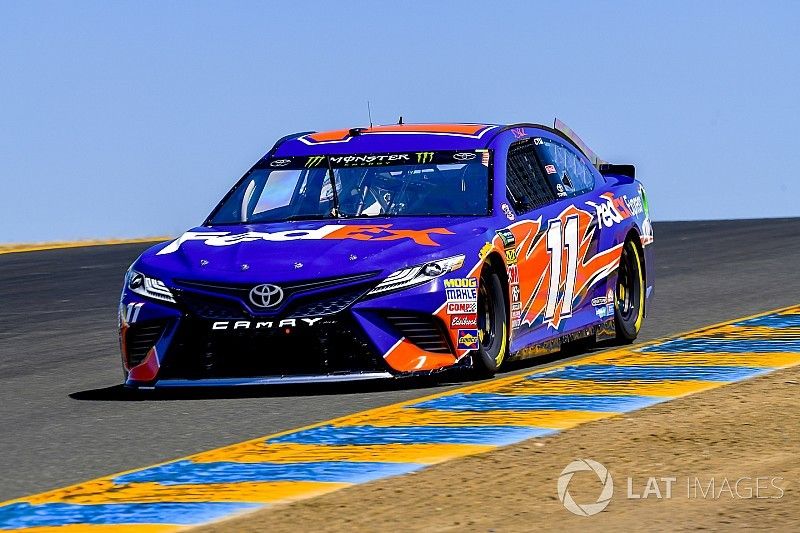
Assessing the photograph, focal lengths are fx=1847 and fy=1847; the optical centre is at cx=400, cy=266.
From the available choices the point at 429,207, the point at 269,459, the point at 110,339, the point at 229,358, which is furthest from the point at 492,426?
the point at 110,339

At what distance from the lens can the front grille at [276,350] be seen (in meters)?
9.23

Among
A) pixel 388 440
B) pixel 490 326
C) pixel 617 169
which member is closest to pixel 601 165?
pixel 617 169

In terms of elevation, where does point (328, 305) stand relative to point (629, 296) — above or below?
above

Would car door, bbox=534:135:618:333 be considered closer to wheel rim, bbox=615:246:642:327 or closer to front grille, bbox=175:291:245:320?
wheel rim, bbox=615:246:642:327

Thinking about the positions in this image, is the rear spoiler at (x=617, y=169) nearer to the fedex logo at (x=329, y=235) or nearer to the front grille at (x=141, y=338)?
the fedex logo at (x=329, y=235)

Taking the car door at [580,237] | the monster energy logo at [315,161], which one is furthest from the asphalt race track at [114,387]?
the monster energy logo at [315,161]

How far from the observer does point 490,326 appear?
32.5 feet

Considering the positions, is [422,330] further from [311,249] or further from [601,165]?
[601,165]

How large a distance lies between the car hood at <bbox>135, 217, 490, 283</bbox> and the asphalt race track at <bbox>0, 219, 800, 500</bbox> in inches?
26.1

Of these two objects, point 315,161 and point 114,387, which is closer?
point 114,387

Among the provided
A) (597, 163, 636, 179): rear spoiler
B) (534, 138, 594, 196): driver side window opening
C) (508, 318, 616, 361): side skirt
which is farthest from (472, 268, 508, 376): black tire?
(597, 163, 636, 179): rear spoiler

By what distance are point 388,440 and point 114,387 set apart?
2992 mm

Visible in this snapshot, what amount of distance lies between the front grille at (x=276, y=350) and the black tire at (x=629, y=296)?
2922mm

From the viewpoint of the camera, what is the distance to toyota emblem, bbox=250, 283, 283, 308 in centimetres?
923
